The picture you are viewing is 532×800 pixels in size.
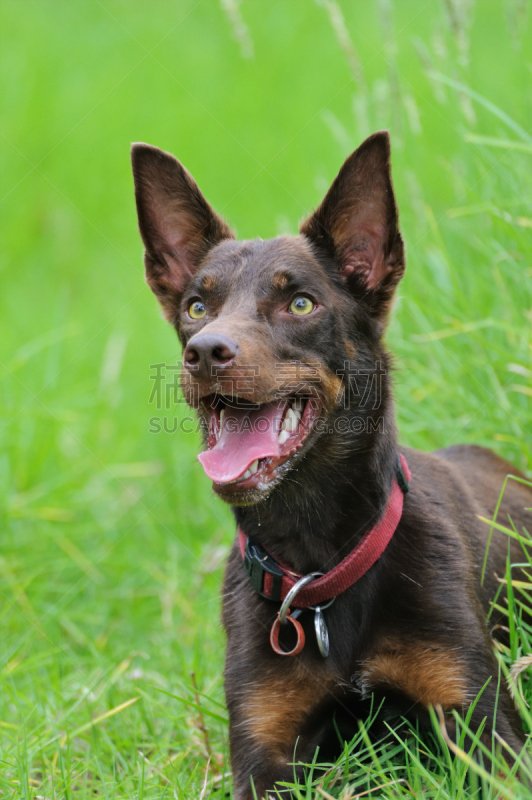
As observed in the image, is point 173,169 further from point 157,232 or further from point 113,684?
point 113,684

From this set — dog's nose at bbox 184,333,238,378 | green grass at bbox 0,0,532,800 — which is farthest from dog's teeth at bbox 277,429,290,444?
green grass at bbox 0,0,532,800

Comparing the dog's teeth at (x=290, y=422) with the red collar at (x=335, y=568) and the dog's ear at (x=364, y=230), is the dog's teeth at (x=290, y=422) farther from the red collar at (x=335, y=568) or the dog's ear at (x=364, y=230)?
the dog's ear at (x=364, y=230)

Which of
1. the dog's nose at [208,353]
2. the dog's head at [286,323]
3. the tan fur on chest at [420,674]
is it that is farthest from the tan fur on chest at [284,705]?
the dog's nose at [208,353]

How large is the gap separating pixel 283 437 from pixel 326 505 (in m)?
0.31

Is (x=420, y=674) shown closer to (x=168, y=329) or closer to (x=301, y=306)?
(x=301, y=306)

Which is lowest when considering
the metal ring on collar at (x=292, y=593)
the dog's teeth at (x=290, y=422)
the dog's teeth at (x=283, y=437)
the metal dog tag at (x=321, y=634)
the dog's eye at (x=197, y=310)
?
the metal dog tag at (x=321, y=634)

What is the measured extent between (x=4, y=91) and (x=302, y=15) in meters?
3.90

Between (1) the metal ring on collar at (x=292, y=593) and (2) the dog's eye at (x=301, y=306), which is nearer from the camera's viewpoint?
(1) the metal ring on collar at (x=292, y=593)

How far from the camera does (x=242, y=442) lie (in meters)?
2.50

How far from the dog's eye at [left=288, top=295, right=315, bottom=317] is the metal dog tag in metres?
0.95

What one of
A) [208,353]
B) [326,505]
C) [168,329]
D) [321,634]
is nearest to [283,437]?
[326,505]

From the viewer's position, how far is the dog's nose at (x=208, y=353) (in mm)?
2297

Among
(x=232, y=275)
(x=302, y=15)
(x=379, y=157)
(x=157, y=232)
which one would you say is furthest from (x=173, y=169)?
(x=302, y=15)

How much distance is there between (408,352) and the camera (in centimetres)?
425
